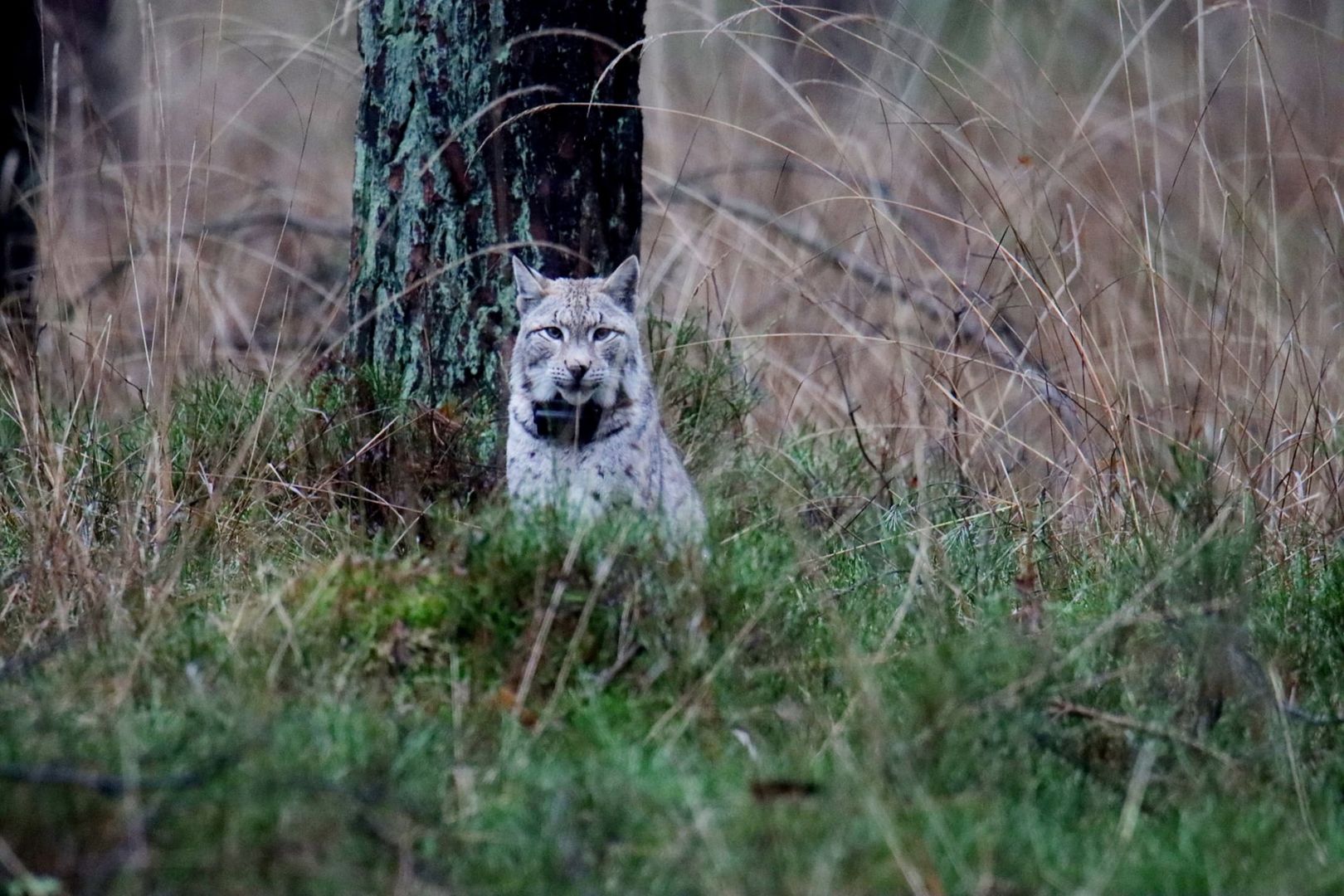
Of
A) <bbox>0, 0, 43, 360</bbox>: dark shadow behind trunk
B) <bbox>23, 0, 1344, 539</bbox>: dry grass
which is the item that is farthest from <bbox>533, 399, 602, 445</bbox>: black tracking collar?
<bbox>0, 0, 43, 360</bbox>: dark shadow behind trunk

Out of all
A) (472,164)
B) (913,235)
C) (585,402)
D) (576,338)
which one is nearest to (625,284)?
(576,338)

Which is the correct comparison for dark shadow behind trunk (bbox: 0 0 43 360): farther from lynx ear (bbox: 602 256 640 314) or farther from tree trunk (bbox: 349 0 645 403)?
lynx ear (bbox: 602 256 640 314)

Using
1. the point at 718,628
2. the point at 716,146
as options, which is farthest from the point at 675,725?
the point at 716,146

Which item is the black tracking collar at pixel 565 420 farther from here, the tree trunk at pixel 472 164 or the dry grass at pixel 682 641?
the tree trunk at pixel 472 164

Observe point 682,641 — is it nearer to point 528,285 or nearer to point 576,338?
point 576,338

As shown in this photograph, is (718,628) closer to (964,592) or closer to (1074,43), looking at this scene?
(964,592)

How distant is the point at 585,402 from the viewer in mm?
4637

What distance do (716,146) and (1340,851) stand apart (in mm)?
7481

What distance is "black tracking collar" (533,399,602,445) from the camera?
15.1 ft

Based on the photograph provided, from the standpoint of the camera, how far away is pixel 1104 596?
13.3 feet

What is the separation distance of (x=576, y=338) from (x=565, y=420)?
0.26m

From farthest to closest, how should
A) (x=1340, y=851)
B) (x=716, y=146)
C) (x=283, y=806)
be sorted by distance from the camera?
(x=716, y=146) < (x=1340, y=851) < (x=283, y=806)

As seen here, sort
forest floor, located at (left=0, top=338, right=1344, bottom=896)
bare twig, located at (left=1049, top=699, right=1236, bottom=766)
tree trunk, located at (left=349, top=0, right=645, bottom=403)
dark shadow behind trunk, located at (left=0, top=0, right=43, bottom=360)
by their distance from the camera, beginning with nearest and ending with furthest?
forest floor, located at (left=0, top=338, right=1344, bottom=896) → bare twig, located at (left=1049, top=699, right=1236, bottom=766) → tree trunk, located at (left=349, top=0, right=645, bottom=403) → dark shadow behind trunk, located at (left=0, top=0, right=43, bottom=360)

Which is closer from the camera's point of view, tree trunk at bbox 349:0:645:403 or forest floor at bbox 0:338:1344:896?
forest floor at bbox 0:338:1344:896
